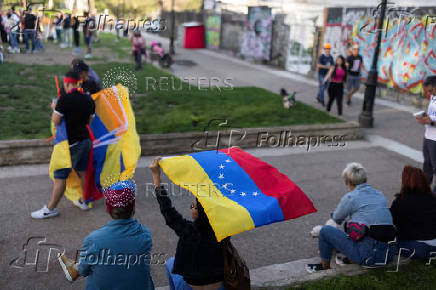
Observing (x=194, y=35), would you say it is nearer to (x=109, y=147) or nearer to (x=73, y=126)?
(x=109, y=147)

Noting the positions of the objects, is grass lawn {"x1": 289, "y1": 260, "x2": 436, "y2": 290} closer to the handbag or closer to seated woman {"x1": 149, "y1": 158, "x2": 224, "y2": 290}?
the handbag

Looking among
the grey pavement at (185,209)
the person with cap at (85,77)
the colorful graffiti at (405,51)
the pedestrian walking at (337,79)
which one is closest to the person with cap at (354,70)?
the colorful graffiti at (405,51)

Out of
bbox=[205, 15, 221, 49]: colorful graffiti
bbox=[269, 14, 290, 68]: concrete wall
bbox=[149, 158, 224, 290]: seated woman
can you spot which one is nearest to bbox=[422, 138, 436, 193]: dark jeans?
bbox=[149, 158, 224, 290]: seated woman

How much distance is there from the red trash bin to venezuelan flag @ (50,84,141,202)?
78.7 ft

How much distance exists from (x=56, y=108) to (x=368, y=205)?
4.15 meters

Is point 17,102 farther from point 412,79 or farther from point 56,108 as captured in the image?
point 412,79

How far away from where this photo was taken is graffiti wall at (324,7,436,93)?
13805mm

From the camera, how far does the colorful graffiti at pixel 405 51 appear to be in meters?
13.8

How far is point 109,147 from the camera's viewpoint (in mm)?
6539

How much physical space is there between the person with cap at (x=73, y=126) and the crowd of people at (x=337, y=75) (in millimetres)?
7951

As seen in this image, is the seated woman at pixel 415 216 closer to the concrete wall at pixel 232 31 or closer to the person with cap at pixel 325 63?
the person with cap at pixel 325 63

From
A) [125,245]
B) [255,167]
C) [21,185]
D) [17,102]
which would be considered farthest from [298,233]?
[17,102]

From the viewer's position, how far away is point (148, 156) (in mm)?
8766

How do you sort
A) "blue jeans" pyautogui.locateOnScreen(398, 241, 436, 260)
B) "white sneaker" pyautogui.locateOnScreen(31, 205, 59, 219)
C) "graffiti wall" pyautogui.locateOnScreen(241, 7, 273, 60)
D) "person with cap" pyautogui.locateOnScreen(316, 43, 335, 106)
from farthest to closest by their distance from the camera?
"graffiti wall" pyautogui.locateOnScreen(241, 7, 273, 60)
"person with cap" pyautogui.locateOnScreen(316, 43, 335, 106)
"white sneaker" pyautogui.locateOnScreen(31, 205, 59, 219)
"blue jeans" pyautogui.locateOnScreen(398, 241, 436, 260)
